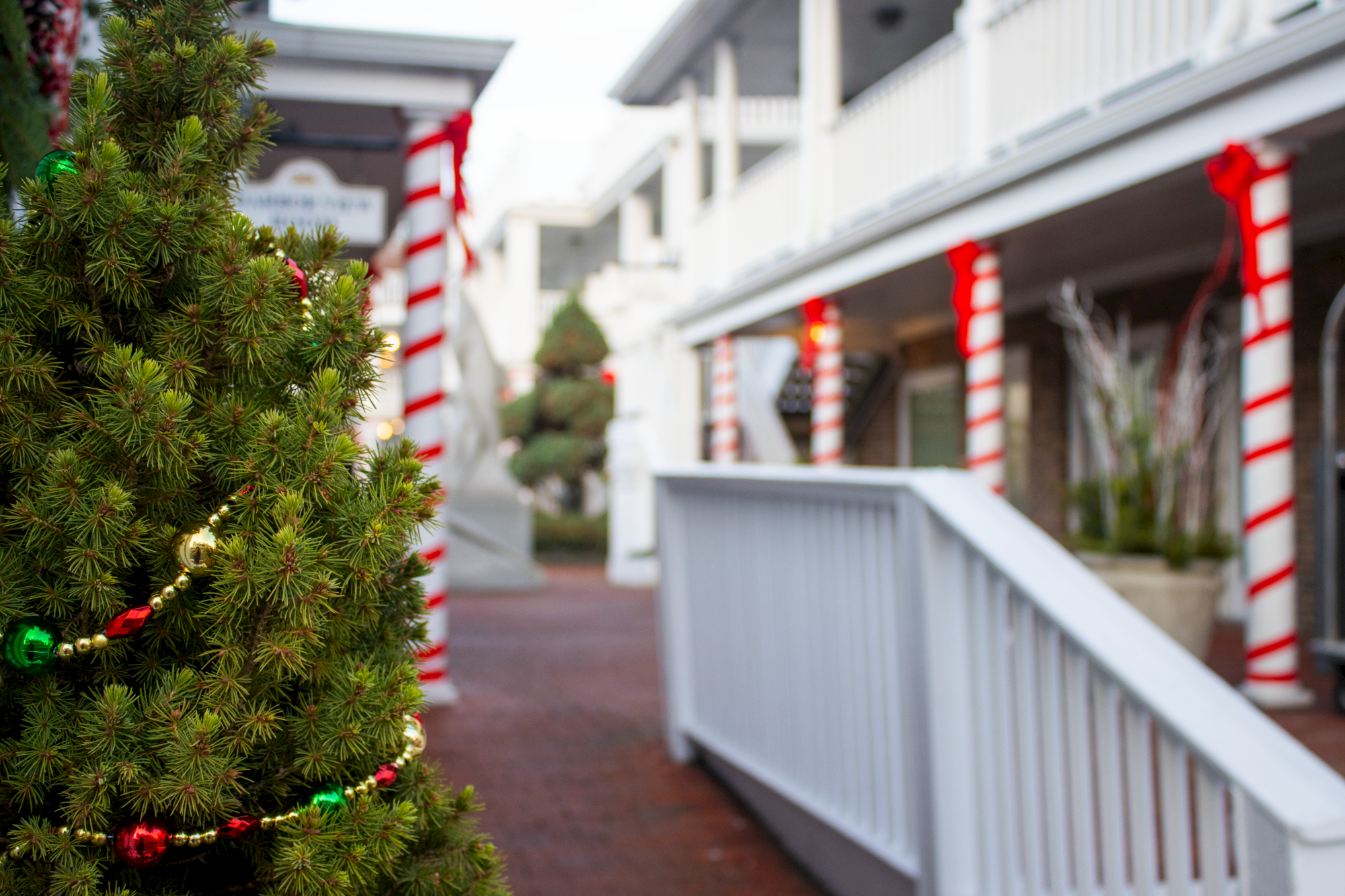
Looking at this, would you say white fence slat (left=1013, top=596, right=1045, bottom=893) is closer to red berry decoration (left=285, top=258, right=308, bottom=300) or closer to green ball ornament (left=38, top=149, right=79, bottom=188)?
red berry decoration (left=285, top=258, right=308, bottom=300)

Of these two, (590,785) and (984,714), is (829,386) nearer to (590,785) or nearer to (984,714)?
(590,785)

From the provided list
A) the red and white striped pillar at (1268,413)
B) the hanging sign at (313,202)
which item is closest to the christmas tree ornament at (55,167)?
the hanging sign at (313,202)

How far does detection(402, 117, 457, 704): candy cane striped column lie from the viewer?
580 centimetres

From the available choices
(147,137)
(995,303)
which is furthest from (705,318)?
(147,137)

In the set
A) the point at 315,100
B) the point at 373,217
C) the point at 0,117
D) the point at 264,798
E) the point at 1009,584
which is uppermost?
the point at 315,100

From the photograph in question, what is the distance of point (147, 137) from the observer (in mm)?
1567

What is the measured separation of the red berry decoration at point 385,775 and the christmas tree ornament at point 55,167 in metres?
0.85

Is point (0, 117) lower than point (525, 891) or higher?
higher

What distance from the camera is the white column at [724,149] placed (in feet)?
36.2

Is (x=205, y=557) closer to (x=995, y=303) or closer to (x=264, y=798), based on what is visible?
(x=264, y=798)

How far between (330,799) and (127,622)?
335mm

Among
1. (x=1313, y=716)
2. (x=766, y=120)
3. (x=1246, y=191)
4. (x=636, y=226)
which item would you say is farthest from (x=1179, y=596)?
(x=636, y=226)

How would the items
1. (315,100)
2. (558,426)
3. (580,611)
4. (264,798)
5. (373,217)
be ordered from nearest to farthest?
(264,798) → (315,100) → (373,217) → (580,611) → (558,426)

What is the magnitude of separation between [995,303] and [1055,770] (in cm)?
610
